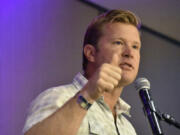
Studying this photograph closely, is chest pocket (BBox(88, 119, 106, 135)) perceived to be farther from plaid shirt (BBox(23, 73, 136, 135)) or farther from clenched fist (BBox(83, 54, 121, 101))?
clenched fist (BBox(83, 54, 121, 101))

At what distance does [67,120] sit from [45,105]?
0.95 feet

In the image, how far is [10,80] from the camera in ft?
8.21

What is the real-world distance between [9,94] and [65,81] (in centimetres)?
53

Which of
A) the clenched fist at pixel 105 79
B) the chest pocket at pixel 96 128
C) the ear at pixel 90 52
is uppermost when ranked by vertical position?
the ear at pixel 90 52

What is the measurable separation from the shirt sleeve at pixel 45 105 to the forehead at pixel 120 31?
0.39 metres

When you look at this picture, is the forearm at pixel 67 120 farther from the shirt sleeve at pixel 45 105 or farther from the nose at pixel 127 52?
the nose at pixel 127 52

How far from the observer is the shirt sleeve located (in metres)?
1.36

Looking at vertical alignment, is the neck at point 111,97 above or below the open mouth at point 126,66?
below

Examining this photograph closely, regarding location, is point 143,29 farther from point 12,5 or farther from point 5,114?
point 5,114

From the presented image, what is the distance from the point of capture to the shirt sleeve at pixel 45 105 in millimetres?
1362

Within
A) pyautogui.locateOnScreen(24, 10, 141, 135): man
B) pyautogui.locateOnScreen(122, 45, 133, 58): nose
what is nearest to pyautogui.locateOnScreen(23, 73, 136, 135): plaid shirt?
pyautogui.locateOnScreen(24, 10, 141, 135): man

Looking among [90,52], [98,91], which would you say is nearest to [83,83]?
[90,52]

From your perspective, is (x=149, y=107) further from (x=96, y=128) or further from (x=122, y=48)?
(x=122, y=48)

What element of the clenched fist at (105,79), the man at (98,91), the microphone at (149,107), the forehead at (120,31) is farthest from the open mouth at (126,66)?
the clenched fist at (105,79)
